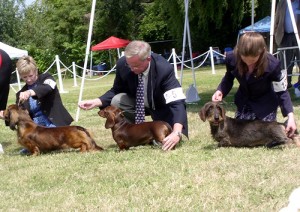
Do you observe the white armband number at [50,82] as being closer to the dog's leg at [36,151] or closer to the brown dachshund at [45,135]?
the brown dachshund at [45,135]

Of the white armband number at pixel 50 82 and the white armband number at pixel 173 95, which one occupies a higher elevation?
the white armband number at pixel 50 82

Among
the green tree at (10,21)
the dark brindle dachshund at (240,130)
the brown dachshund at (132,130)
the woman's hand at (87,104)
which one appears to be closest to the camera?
the dark brindle dachshund at (240,130)

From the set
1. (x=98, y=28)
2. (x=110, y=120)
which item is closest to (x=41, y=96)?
(x=110, y=120)

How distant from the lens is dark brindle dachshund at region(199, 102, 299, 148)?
4488 millimetres

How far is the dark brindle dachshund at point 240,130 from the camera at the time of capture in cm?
449

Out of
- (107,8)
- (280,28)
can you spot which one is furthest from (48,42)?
(280,28)

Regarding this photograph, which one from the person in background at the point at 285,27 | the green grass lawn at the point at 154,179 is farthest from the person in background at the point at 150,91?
the person in background at the point at 285,27

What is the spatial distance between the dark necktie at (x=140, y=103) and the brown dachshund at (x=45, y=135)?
56 centimetres

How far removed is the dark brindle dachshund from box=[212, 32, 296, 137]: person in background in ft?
0.38

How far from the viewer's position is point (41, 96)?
5512 mm

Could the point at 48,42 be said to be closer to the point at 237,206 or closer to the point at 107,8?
the point at 107,8

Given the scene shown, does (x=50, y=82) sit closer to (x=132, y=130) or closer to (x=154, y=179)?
(x=132, y=130)

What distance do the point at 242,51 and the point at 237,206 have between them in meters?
1.91

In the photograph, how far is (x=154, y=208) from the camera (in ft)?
9.73
